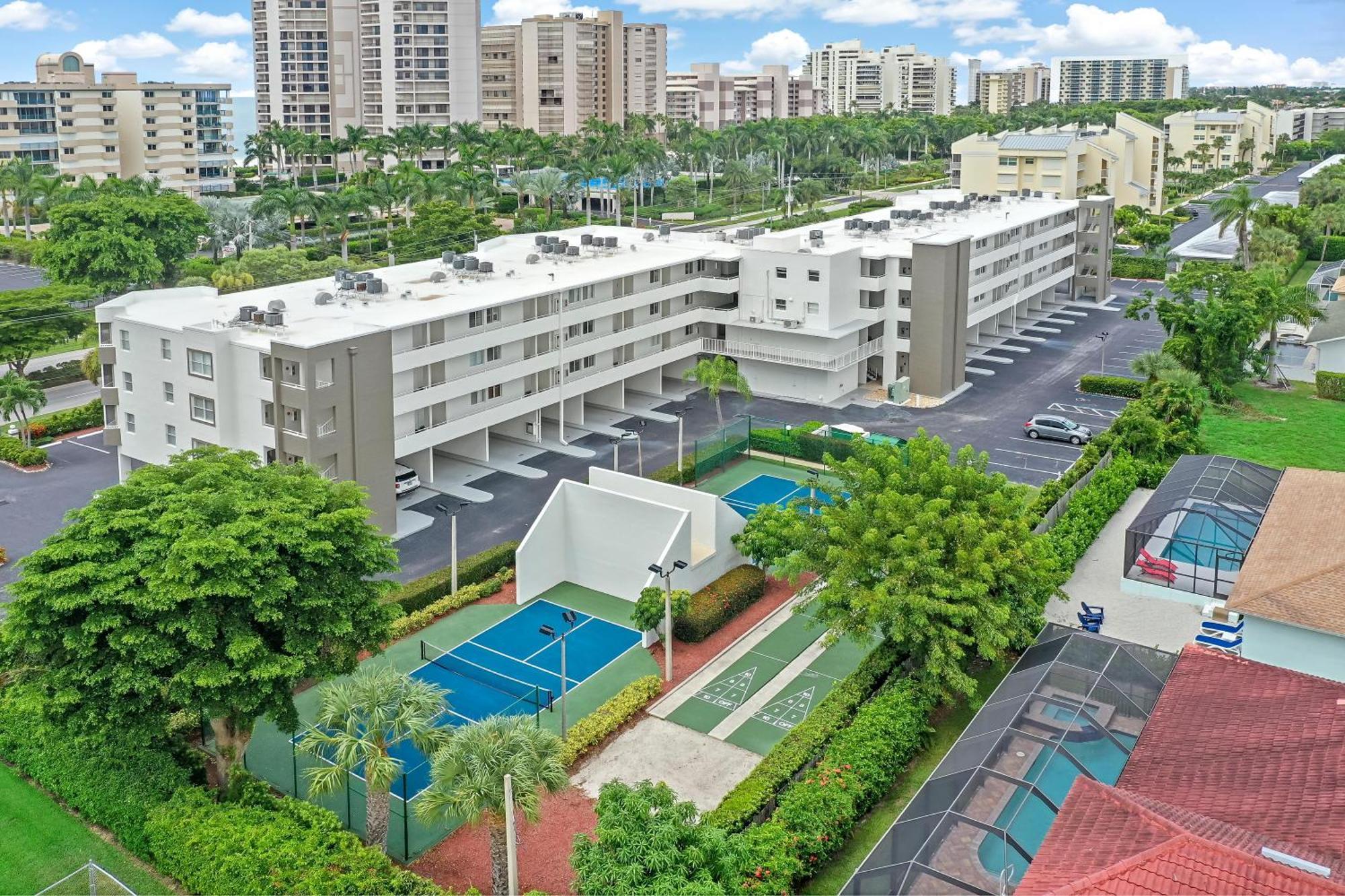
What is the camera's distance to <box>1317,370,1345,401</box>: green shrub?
6619 centimetres

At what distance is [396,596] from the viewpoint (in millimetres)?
39781

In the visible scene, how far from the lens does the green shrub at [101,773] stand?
27016 mm

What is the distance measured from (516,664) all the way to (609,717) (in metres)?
5.15

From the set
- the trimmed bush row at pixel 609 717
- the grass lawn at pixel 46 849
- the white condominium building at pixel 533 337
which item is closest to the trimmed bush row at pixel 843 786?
the trimmed bush row at pixel 609 717

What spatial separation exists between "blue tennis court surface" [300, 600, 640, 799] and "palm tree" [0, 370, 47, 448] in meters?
29.5

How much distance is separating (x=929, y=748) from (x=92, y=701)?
67.6 ft

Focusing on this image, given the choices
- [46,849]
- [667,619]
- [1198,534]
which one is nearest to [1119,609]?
[1198,534]

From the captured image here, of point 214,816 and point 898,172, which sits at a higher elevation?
point 898,172

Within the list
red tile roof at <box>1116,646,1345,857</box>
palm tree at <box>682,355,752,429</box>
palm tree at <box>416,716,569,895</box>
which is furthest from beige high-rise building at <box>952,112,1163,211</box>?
palm tree at <box>416,716,569,895</box>

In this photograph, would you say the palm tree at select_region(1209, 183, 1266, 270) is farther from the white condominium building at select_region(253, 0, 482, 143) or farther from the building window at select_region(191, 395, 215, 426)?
the white condominium building at select_region(253, 0, 482, 143)

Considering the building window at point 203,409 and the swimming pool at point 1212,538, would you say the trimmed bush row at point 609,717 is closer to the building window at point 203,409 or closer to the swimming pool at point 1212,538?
the swimming pool at point 1212,538

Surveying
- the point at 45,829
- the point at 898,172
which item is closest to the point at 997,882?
the point at 45,829

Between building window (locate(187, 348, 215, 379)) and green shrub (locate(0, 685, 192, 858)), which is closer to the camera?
green shrub (locate(0, 685, 192, 858))

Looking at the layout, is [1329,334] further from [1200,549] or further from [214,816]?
[214,816]
